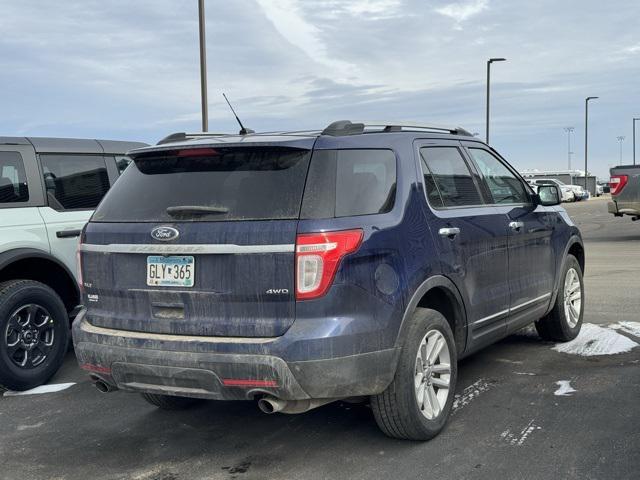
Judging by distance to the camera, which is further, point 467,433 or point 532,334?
point 532,334

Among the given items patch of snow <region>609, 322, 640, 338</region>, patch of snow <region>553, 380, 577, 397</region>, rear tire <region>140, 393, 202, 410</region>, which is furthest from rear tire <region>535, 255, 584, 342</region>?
rear tire <region>140, 393, 202, 410</region>

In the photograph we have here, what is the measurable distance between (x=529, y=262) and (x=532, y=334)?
1535mm

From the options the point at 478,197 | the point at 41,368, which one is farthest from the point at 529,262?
the point at 41,368

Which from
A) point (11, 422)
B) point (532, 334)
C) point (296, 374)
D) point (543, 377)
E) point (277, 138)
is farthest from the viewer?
point (532, 334)

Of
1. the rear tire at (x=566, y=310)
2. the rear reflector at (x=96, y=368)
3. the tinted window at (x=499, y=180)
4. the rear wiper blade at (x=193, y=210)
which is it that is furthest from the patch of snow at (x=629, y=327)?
the rear reflector at (x=96, y=368)

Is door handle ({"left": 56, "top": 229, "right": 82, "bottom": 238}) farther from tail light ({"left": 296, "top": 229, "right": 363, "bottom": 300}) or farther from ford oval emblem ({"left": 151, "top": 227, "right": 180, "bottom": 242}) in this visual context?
tail light ({"left": 296, "top": 229, "right": 363, "bottom": 300})

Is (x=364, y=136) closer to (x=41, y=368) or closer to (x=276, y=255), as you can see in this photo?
(x=276, y=255)

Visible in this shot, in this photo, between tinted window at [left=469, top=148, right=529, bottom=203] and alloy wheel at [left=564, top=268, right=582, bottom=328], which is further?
alloy wheel at [left=564, top=268, right=582, bottom=328]

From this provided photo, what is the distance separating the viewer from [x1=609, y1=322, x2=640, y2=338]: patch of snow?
21.4ft

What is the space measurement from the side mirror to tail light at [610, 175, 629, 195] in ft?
37.7

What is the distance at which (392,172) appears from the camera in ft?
13.1

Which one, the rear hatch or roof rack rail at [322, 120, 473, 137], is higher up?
roof rack rail at [322, 120, 473, 137]

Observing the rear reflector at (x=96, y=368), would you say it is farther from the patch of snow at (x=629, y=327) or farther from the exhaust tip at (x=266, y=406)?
the patch of snow at (x=629, y=327)

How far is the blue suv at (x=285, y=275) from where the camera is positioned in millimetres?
3408
